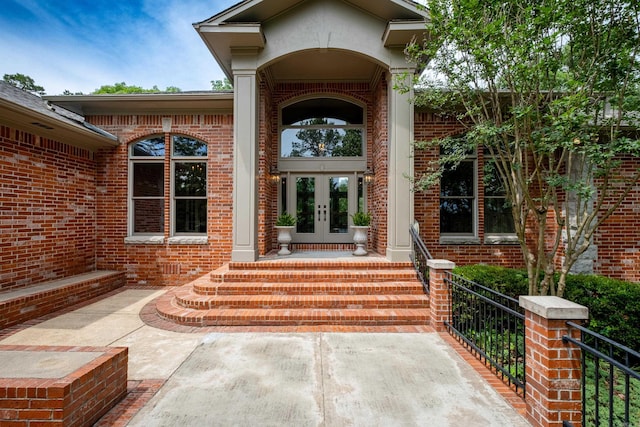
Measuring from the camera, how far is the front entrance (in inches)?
319

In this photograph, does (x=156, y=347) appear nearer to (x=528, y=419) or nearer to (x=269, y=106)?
(x=528, y=419)

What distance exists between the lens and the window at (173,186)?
24.7 ft

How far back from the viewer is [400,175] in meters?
5.96

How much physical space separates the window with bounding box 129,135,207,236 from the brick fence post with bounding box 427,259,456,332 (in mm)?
5519

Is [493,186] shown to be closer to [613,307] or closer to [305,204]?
[613,307]

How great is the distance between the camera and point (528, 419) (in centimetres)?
247

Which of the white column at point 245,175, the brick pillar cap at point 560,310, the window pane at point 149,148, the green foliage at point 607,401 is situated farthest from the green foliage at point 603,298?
the window pane at point 149,148

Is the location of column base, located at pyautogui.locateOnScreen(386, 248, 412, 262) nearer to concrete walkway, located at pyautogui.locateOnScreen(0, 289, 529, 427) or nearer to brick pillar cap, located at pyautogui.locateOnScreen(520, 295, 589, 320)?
concrete walkway, located at pyautogui.locateOnScreen(0, 289, 529, 427)

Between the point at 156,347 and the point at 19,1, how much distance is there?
1796 centimetres

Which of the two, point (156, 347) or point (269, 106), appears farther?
point (269, 106)

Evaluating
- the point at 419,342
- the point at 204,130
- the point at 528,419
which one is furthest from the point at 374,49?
the point at 528,419

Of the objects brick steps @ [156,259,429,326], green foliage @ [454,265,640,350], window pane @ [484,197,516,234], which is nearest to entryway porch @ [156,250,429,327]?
brick steps @ [156,259,429,326]

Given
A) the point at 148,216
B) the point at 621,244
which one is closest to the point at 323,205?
the point at 148,216

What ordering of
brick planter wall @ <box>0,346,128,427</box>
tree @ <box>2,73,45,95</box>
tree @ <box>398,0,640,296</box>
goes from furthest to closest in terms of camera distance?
tree @ <box>2,73,45,95</box>
tree @ <box>398,0,640,296</box>
brick planter wall @ <box>0,346,128,427</box>
